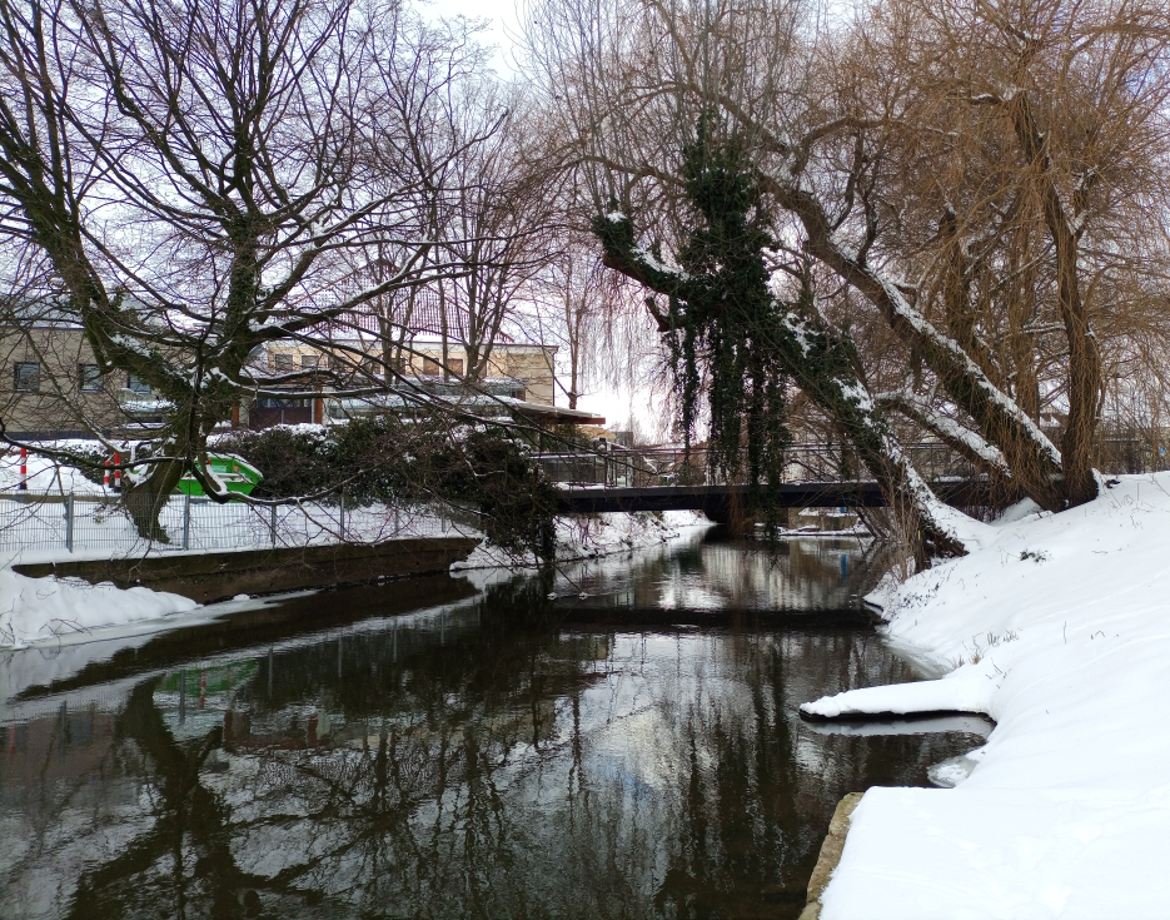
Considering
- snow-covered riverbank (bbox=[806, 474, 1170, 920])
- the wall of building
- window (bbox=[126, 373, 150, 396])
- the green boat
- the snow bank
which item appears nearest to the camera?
snow-covered riverbank (bbox=[806, 474, 1170, 920])

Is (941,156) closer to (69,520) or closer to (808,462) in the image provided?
(808,462)

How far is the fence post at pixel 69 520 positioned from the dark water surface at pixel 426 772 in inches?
102

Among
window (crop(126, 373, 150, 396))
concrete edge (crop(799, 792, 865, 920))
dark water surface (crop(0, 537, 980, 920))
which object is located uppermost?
window (crop(126, 373, 150, 396))

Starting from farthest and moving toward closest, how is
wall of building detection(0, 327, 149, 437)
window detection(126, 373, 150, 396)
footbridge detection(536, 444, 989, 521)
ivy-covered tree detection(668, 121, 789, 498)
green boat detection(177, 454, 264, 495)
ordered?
green boat detection(177, 454, 264, 495) → footbridge detection(536, 444, 989, 521) → ivy-covered tree detection(668, 121, 789, 498) → window detection(126, 373, 150, 396) → wall of building detection(0, 327, 149, 437)

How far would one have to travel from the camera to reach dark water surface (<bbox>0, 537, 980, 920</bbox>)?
5086 mm

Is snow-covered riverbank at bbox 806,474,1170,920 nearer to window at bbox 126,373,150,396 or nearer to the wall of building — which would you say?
the wall of building

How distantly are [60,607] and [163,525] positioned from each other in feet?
10.4

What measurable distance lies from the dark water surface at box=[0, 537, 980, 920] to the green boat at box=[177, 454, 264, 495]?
20.7 feet

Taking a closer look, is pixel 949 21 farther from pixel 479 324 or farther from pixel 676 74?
pixel 479 324

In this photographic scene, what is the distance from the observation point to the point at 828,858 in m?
4.52

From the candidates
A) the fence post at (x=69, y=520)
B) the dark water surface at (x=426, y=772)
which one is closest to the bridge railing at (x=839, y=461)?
the dark water surface at (x=426, y=772)

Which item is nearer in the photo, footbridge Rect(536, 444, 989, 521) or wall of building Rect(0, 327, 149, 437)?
wall of building Rect(0, 327, 149, 437)

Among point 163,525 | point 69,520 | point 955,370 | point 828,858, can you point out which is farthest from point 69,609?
point 955,370

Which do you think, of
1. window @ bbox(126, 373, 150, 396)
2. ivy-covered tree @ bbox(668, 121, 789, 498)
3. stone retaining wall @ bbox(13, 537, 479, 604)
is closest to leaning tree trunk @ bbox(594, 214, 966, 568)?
ivy-covered tree @ bbox(668, 121, 789, 498)
